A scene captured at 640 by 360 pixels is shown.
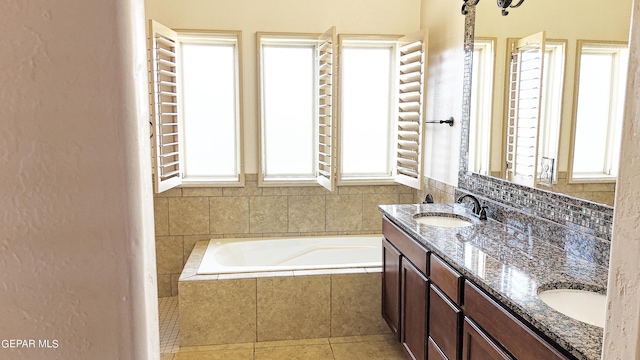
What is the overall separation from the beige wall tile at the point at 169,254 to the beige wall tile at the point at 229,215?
0.31 metres

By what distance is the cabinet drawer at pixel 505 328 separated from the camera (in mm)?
1295

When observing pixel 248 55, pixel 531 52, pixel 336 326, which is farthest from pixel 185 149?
pixel 531 52

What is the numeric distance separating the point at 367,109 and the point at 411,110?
605 millimetres

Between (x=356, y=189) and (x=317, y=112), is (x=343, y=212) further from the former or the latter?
(x=317, y=112)

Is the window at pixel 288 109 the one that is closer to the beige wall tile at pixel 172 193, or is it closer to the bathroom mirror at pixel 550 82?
the beige wall tile at pixel 172 193

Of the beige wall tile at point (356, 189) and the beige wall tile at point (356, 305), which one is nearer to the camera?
the beige wall tile at point (356, 305)

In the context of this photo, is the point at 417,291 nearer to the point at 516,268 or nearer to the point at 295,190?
the point at 516,268

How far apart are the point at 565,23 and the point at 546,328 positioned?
1.45 m

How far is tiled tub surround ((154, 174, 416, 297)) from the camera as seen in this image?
12.2 feet

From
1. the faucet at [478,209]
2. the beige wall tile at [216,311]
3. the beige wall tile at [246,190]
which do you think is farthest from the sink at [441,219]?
the beige wall tile at [246,190]

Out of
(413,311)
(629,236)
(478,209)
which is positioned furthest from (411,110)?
(629,236)

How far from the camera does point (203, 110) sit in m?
3.75

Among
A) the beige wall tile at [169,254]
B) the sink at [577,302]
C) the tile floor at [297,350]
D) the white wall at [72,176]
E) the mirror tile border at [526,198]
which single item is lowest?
Result: the tile floor at [297,350]

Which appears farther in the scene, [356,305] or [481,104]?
[356,305]
